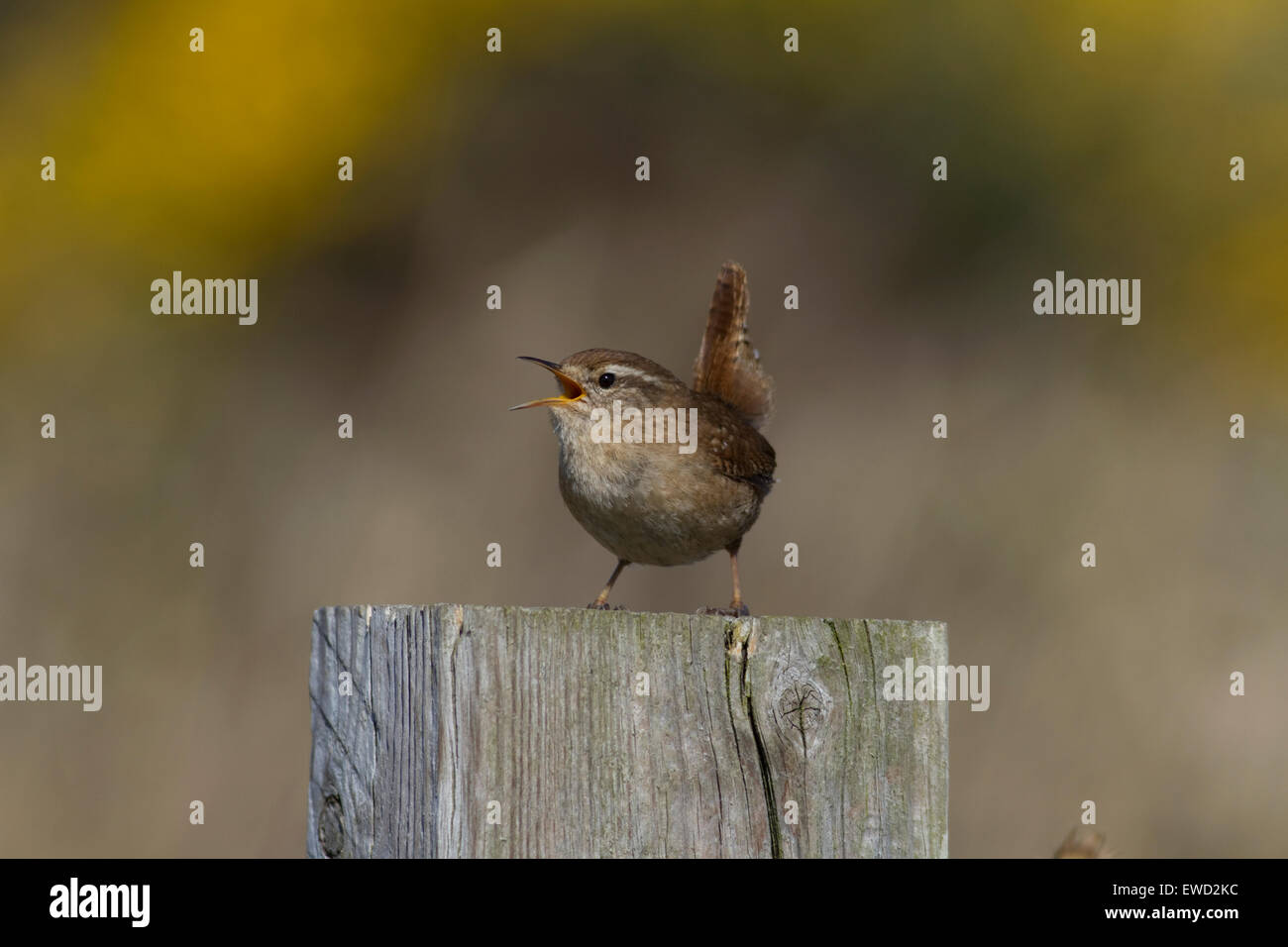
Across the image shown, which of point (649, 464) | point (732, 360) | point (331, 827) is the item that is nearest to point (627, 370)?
point (649, 464)

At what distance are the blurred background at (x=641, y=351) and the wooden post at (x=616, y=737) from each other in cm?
348

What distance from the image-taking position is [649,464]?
4.43 m

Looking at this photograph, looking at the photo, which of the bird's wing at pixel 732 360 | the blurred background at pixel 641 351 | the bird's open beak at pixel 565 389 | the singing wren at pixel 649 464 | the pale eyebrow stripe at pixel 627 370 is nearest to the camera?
the singing wren at pixel 649 464

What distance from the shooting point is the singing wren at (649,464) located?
4.40 metres

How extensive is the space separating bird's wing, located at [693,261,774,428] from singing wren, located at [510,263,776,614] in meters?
0.54

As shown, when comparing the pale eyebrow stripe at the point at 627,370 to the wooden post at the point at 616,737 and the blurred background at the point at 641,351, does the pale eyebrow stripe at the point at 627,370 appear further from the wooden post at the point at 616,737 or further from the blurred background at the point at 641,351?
the wooden post at the point at 616,737

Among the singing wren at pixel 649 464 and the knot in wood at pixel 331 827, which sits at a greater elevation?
the singing wren at pixel 649 464

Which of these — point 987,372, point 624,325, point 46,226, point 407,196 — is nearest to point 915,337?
point 987,372

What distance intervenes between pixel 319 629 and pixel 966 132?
6.85 meters

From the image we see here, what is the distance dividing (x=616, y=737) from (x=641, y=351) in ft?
16.1

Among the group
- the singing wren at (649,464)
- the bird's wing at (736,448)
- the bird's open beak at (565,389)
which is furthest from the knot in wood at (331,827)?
the bird's wing at (736,448)

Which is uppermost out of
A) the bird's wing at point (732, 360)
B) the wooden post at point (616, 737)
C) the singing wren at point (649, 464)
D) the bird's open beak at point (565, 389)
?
the bird's wing at point (732, 360)

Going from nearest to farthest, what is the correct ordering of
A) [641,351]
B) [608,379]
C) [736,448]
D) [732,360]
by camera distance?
[608,379] < [736,448] < [732,360] < [641,351]

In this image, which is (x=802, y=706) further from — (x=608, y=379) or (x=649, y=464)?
(x=608, y=379)
